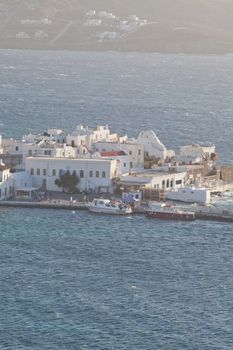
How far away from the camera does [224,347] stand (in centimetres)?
3338

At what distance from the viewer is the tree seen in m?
53.0

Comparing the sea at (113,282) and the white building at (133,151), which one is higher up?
the white building at (133,151)

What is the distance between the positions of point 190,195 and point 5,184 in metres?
6.47

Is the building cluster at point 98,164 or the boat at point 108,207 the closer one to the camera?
the boat at point 108,207

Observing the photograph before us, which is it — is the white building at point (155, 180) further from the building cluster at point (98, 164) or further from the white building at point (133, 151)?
the white building at point (133, 151)

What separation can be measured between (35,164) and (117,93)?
2499 inches

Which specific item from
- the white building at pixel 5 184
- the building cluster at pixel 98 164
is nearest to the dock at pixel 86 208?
the white building at pixel 5 184

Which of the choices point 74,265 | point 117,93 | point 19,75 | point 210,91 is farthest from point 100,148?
point 19,75

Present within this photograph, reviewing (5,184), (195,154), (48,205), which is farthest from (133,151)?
(48,205)

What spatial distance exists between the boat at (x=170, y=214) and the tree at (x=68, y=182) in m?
4.59

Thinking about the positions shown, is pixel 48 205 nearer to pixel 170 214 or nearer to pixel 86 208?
pixel 86 208

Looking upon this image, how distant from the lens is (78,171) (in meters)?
53.2

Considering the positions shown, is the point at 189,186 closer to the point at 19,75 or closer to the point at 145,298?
the point at 145,298

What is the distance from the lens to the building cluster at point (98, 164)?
52969 millimetres
